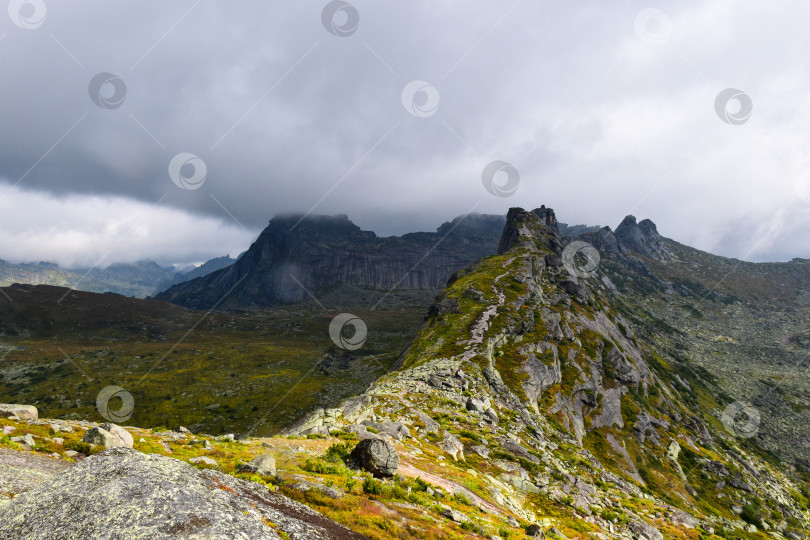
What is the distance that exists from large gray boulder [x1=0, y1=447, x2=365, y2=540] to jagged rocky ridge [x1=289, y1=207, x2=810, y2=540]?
518 inches

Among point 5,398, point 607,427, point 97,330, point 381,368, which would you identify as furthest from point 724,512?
point 97,330

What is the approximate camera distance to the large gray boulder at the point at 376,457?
16391 millimetres

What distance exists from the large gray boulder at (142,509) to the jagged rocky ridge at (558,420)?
13148 millimetres

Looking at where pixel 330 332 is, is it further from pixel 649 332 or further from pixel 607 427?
pixel 649 332

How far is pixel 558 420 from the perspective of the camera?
5206 cm

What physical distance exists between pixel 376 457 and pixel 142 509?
11259 mm

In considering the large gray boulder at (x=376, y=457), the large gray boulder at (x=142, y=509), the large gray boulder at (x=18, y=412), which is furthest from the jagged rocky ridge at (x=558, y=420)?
the large gray boulder at (x=18, y=412)

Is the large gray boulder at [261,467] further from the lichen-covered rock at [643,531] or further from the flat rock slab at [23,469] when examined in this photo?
the lichen-covered rock at [643,531]

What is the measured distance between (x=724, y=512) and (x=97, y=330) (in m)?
245

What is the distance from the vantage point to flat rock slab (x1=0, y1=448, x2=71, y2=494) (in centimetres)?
942

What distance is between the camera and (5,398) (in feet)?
281

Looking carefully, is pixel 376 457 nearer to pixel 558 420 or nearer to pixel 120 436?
pixel 120 436

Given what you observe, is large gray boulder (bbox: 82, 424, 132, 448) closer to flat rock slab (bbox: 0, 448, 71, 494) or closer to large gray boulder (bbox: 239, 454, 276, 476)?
flat rock slab (bbox: 0, 448, 71, 494)

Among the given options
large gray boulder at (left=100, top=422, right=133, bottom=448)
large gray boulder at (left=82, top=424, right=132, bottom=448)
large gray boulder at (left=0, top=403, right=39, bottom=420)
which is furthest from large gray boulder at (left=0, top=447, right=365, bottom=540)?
large gray boulder at (left=0, top=403, right=39, bottom=420)
